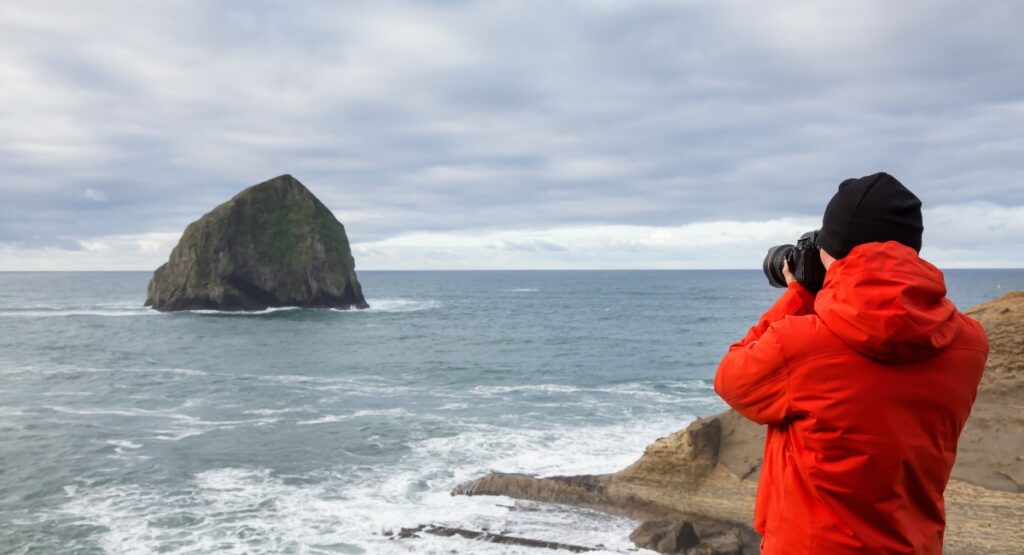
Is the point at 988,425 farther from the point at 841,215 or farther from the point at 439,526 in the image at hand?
the point at 841,215

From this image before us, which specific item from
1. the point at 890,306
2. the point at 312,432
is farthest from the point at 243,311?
the point at 890,306

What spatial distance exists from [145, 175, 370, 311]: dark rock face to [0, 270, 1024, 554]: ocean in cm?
2719

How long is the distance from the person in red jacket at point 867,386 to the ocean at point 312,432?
892 centimetres

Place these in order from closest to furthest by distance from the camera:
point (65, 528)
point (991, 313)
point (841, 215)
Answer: point (841, 215)
point (991, 313)
point (65, 528)

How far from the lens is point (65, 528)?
506 inches

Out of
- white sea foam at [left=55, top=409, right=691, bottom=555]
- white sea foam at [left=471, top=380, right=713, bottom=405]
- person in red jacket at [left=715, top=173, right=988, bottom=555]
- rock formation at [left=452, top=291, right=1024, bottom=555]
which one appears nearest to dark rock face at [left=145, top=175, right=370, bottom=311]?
white sea foam at [left=471, top=380, right=713, bottom=405]

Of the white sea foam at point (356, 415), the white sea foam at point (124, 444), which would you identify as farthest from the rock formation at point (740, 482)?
the white sea foam at point (124, 444)

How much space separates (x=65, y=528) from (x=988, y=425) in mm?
15196

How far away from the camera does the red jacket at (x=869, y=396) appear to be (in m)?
2.19

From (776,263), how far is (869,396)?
2.93ft

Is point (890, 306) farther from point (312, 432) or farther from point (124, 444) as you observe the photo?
point (124, 444)

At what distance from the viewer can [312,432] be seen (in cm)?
2033

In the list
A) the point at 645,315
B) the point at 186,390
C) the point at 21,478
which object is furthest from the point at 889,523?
the point at 645,315

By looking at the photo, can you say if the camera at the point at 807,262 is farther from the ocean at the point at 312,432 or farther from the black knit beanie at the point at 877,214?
the ocean at the point at 312,432
